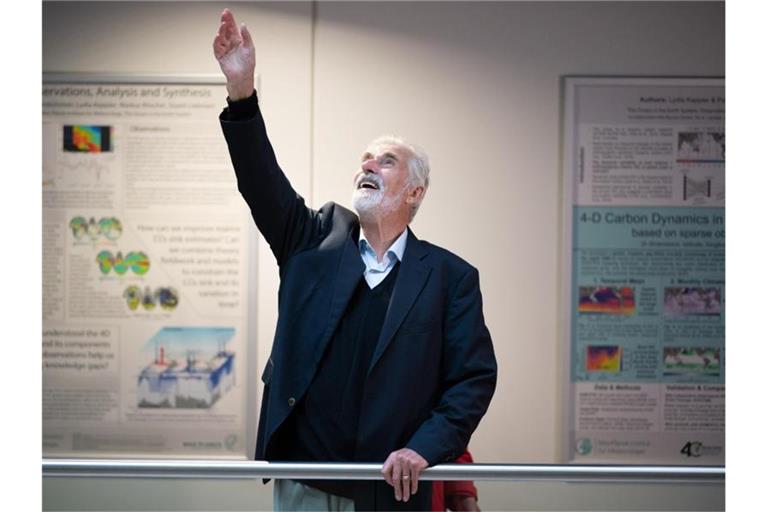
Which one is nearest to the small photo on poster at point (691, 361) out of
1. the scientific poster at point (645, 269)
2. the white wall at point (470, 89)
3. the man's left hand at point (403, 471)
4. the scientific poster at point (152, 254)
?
the scientific poster at point (645, 269)

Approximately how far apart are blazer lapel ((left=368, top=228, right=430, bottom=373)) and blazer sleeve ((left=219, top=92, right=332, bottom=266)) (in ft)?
0.91

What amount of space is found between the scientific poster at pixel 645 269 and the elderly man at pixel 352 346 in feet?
5.65

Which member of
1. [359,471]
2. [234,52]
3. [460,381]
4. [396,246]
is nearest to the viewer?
[359,471]

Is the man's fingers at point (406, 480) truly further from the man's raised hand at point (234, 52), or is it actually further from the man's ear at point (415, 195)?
the man's raised hand at point (234, 52)

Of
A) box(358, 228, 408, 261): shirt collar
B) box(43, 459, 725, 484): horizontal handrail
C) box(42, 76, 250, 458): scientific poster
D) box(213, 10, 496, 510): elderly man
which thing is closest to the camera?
box(43, 459, 725, 484): horizontal handrail

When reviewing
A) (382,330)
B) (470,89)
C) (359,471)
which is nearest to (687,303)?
(470,89)

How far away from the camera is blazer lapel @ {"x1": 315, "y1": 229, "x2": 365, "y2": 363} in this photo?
254 centimetres

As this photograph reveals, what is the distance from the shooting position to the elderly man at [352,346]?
2.46 m

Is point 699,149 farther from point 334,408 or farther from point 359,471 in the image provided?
point 359,471

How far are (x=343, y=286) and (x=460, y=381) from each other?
40cm

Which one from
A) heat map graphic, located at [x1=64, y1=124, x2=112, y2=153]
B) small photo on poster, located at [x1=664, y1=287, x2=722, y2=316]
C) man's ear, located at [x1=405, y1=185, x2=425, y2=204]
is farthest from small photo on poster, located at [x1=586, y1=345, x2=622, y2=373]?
heat map graphic, located at [x1=64, y1=124, x2=112, y2=153]

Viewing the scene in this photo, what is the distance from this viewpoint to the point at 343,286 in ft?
8.45

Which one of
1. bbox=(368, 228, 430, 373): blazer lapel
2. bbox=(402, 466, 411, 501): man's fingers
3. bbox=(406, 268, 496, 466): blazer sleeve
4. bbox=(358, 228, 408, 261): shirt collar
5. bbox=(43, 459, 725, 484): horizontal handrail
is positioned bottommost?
bbox=(402, 466, 411, 501): man's fingers

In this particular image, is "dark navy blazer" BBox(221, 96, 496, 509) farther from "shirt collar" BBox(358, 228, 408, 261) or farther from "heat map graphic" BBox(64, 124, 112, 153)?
"heat map graphic" BBox(64, 124, 112, 153)
